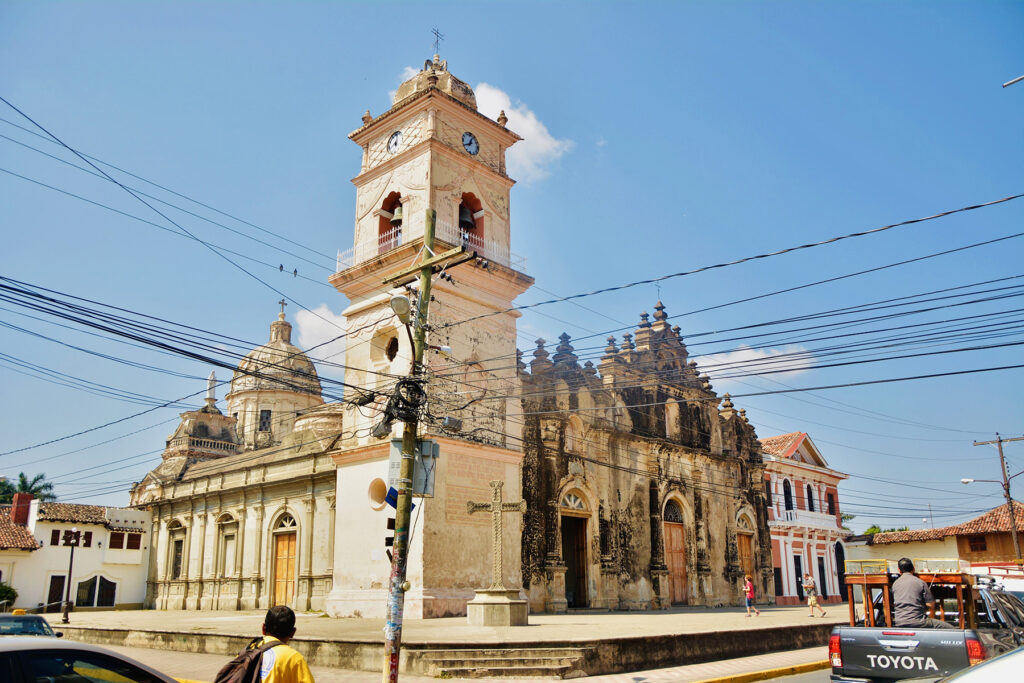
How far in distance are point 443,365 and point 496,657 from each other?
34.7ft

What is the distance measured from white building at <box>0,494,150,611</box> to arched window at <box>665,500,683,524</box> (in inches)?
984

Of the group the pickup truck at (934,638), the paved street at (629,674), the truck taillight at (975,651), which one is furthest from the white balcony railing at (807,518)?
the truck taillight at (975,651)

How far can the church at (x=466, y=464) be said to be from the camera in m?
21.6

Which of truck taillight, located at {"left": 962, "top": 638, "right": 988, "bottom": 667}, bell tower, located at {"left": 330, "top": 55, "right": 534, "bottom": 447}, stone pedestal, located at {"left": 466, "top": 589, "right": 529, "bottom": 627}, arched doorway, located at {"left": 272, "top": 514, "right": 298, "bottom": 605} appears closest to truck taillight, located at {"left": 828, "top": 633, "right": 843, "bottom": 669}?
truck taillight, located at {"left": 962, "top": 638, "right": 988, "bottom": 667}

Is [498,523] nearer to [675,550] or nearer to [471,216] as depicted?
[471,216]

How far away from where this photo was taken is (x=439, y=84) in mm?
24312

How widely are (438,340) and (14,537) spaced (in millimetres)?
26767

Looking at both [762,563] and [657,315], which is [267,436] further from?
[762,563]

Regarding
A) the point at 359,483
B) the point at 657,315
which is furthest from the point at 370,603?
the point at 657,315

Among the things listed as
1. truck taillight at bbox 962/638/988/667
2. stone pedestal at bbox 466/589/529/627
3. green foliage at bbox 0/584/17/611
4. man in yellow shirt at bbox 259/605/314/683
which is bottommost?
green foliage at bbox 0/584/17/611

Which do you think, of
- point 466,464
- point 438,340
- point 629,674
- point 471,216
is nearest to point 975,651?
point 629,674

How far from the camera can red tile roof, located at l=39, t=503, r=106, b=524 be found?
122ft

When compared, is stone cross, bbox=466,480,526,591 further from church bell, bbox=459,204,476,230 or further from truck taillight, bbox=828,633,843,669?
truck taillight, bbox=828,633,843,669

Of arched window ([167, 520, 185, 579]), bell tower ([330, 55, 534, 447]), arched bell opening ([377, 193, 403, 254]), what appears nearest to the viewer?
bell tower ([330, 55, 534, 447])
